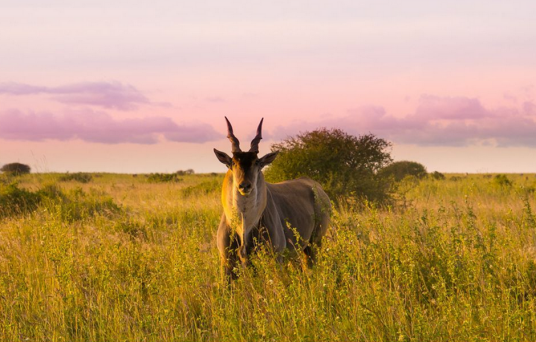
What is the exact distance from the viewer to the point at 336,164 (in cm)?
1645

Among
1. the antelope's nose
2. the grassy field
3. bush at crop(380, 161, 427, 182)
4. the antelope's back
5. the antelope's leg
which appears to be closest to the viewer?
the grassy field

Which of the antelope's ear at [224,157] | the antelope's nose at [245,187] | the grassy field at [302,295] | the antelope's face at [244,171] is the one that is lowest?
→ the grassy field at [302,295]

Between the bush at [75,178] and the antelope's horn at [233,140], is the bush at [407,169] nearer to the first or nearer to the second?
the bush at [75,178]

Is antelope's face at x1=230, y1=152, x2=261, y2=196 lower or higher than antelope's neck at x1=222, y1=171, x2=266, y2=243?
higher

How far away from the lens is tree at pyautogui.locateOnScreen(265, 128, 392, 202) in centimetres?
1609

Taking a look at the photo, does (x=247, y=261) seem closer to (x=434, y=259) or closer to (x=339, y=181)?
(x=434, y=259)

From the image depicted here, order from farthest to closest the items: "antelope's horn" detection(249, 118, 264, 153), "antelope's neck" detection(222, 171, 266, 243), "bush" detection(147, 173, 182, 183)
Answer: "bush" detection(147, 173, 182, 183) → "antelope's horn" detection(249, 118, 264, 153) → "antelope's neck" detection(222, 171, 266, 243)

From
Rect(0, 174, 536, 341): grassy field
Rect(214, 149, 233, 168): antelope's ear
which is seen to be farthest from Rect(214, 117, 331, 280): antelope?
Rect(0, 174, 536, 341): grassy field

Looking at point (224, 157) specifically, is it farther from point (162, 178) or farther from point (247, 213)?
point (162, 178)

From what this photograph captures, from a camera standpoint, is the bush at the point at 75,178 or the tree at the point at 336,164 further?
the bush at the point at 75,178

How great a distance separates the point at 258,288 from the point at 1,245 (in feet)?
20.9

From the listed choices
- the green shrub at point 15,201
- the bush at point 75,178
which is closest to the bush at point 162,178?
the bush at point 75,178

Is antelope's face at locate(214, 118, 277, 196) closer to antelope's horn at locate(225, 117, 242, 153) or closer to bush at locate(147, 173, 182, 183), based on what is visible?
antelope's horn at locate(225, 117, 242, 153)

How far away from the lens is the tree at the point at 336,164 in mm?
16094
